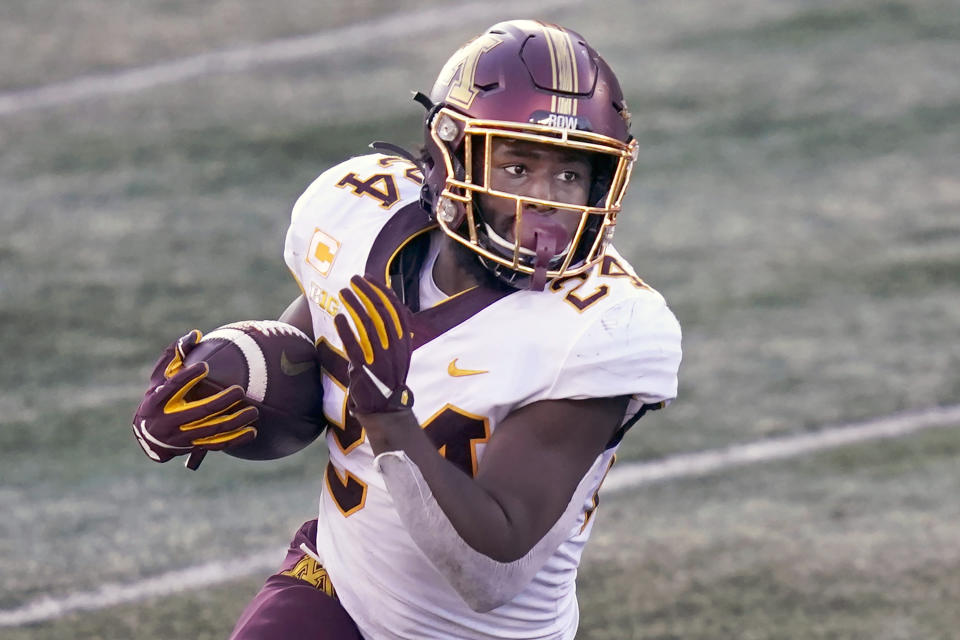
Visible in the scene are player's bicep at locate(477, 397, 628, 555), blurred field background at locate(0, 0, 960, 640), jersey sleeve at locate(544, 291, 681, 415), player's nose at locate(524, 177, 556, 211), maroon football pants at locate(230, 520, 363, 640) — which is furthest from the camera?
blurred field background at locate(0, 0, 960, 640)

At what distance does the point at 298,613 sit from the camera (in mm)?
2771

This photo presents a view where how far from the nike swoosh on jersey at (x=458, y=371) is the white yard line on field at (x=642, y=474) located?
2.01 m

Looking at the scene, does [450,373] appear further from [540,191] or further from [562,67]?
[562,67]

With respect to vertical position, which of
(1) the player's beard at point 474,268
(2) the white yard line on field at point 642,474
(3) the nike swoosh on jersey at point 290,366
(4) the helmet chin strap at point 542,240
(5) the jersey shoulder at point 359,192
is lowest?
(2) the white yard line on field at point 642,474

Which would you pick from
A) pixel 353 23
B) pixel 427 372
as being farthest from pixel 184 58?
pixel 427 372

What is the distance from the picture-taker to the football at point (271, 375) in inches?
111

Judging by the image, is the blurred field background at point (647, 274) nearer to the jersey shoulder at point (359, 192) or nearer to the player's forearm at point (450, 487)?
the jersey shoulder at point (359, 192)

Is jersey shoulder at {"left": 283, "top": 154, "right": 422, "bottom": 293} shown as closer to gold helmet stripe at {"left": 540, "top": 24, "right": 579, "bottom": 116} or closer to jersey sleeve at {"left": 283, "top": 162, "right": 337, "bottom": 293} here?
jersey sleeve at {"left": 283, "top": 162, "right": 337, "bottom": 293}

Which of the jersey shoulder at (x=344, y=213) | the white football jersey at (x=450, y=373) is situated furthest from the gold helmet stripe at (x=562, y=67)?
the jersey shoulder at (x=344, y=213)

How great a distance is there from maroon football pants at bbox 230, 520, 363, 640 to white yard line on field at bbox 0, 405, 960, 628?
152 centimetres

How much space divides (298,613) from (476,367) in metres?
0.61

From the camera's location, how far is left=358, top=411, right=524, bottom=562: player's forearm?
232cm

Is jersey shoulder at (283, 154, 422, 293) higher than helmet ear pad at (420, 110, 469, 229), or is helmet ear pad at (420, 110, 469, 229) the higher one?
helmet ear pad at (420, 110, 469, 229)

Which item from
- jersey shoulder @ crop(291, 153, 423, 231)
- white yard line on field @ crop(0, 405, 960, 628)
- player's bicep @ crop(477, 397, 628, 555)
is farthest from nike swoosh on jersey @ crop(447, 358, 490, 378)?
white yard line on field @ crop(0, 405, 960, 628)
